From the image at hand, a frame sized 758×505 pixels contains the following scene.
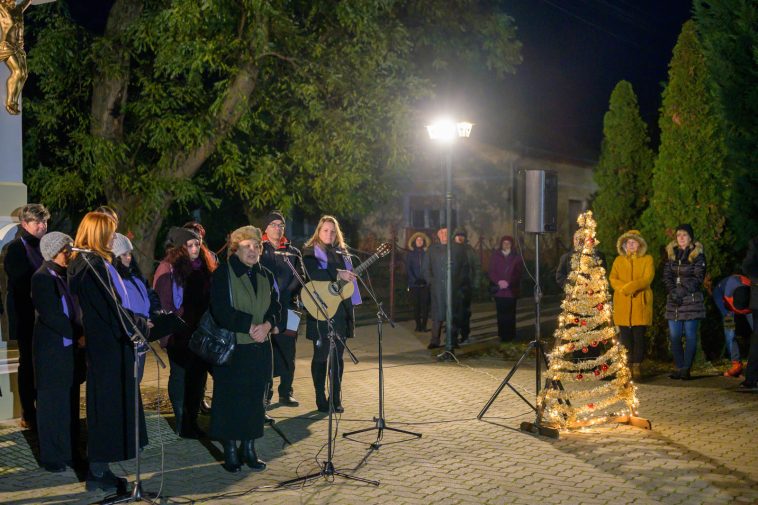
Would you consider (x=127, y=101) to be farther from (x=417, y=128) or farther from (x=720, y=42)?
(x=720, y=42)

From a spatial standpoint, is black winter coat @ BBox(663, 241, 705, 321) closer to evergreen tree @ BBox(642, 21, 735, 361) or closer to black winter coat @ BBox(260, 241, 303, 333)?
evergreen tree @ BBox(642, 21, 735, 361)

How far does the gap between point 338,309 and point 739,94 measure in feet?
23.6

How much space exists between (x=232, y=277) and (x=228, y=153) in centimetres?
944

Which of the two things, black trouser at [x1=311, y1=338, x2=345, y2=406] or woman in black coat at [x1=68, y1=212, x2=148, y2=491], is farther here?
black trouser at [x1=311, y1=338, x2=345, y2=406]

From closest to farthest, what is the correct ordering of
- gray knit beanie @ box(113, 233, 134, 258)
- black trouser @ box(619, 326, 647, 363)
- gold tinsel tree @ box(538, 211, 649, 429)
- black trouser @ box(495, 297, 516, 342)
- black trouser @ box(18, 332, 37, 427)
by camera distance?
gray knit beanie @ box(113, 233, 134, 258) < black trouser @ box(18, 332, 37, 427) < gold tinsel tree @ box(538, 211, 649, 429) < black trouser @ box(619, 326, 647, 363) < black trouser @ box(495, 297, 516, 342)

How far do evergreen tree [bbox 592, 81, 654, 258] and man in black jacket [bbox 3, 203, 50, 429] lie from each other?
8826 millimetres

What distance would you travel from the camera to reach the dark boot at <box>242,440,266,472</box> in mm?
7094

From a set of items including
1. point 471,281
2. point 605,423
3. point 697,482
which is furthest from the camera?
point 471,281

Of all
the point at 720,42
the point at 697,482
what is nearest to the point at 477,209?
the point at 720,42

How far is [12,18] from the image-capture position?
895 centimetres

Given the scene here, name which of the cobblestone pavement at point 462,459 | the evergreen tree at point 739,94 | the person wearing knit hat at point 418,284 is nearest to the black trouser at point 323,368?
the cobblestone pavement at point 462,459

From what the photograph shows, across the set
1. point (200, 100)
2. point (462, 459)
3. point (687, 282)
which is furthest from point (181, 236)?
point (200, 100)

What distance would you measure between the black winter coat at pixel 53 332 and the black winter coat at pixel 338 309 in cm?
252

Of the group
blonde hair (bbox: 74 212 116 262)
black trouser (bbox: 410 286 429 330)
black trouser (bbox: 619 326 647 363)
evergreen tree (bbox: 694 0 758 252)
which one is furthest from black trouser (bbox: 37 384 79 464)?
black trouser (bbox: 410 286 429 330)
